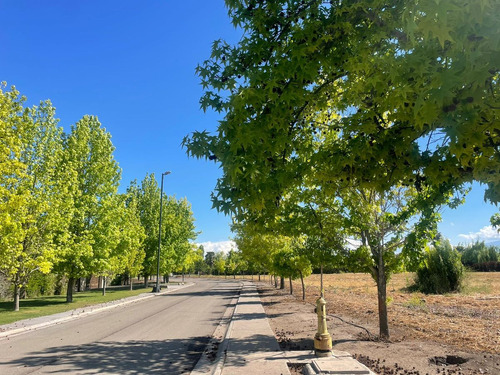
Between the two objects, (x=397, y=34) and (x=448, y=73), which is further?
(x=397, y=34)

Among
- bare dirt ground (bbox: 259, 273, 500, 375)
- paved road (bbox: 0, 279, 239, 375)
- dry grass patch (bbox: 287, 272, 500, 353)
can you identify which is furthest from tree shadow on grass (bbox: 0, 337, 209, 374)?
dry grass patch (bbox: 287, 272, 500, 353)

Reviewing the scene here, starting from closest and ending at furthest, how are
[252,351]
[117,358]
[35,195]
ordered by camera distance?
1. [117,358]
2. [252,351]
3. [35,195]

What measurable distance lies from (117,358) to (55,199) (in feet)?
44.0

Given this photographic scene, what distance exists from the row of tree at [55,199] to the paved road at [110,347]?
527 centimetres

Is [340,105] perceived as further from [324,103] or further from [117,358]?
[117,358]

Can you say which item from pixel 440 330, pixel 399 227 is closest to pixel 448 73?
pixel 399 227

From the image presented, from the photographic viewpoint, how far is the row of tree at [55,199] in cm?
1498

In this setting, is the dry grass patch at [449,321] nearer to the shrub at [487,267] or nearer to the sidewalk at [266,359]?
the sidewalk at [266,359]

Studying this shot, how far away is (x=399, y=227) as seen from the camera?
10266mm

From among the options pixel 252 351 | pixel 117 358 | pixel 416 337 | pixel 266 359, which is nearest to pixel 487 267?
pixel 416 337

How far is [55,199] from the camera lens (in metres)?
18.8

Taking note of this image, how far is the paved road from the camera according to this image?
7348 mm

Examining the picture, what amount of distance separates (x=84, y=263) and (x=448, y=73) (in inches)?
927

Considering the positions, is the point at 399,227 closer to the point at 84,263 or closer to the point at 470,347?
the point at 470,347
